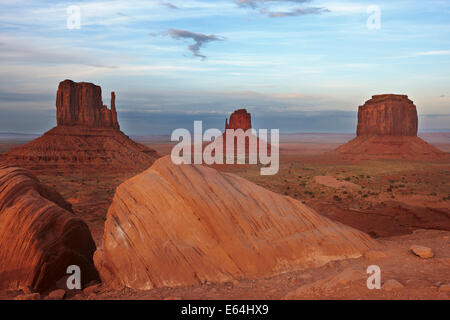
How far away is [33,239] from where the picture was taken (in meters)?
8.92

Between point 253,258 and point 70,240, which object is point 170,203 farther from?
point 70,240

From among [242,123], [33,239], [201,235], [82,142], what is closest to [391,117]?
[242,123]

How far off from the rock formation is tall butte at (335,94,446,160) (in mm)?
70143

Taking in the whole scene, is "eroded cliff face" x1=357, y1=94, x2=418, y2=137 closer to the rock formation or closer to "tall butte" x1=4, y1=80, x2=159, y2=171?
"tall butte" x1=4, y1=80, x2=159, y2=171

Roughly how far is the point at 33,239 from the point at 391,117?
89564 millimetres

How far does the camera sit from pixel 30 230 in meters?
8.98

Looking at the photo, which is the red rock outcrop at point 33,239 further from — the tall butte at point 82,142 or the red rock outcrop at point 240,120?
the red rock outcrop at point 240,120

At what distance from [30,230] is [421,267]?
8.91 metres

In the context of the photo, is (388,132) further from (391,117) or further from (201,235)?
(201,235)

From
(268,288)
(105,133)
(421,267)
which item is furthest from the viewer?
(105,133)

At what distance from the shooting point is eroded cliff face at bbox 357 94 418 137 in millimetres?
86438

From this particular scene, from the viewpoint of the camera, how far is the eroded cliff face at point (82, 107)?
2596 inches

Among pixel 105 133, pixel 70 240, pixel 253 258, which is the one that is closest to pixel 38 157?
pixel 105 133

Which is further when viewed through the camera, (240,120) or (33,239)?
(240,120)
